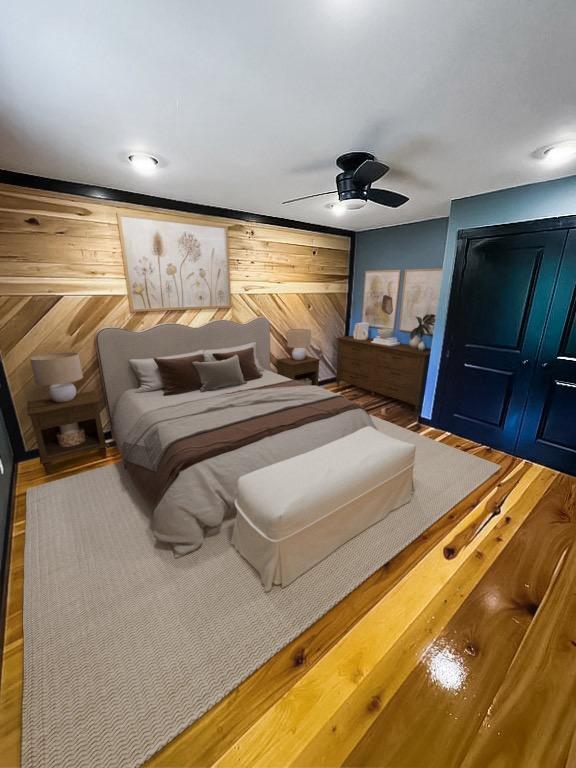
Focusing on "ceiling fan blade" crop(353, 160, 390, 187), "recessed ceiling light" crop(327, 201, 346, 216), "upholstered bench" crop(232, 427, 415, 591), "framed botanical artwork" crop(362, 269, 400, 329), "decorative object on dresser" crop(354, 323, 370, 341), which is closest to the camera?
"upholstered bench" crop(232, 427, 415, 591)

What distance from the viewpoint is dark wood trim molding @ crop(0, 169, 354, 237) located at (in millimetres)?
2453

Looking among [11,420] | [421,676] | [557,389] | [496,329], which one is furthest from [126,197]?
[557,389]

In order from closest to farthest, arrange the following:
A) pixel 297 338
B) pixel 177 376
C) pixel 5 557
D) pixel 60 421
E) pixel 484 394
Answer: pixel 5 557, pixel 60 421, pixel 177 376, pixel 484 394, pixel 297 338

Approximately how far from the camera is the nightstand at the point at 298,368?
422cm

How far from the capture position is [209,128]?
5.66ft

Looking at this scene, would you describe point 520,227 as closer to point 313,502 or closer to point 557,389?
point 557,389

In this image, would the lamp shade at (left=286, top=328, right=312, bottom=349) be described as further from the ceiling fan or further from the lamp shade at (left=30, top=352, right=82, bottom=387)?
the lamp shade at (left=30, top=352, right=82, bottom=387)

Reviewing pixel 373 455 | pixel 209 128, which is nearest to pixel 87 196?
pixel 209 128

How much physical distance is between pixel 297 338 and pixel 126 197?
2419 millimetres

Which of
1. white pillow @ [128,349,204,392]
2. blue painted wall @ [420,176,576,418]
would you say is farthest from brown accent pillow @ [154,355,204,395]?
blue painted wall @ [420,176,576,418]

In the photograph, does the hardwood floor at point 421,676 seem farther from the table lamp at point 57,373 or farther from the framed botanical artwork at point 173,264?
the framed botanical artwork at point 173,264

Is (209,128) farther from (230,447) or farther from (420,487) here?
(420,487)

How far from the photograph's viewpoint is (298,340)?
4.25m

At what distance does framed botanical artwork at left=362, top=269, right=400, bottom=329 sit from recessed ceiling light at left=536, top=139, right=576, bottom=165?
7.37 ft
